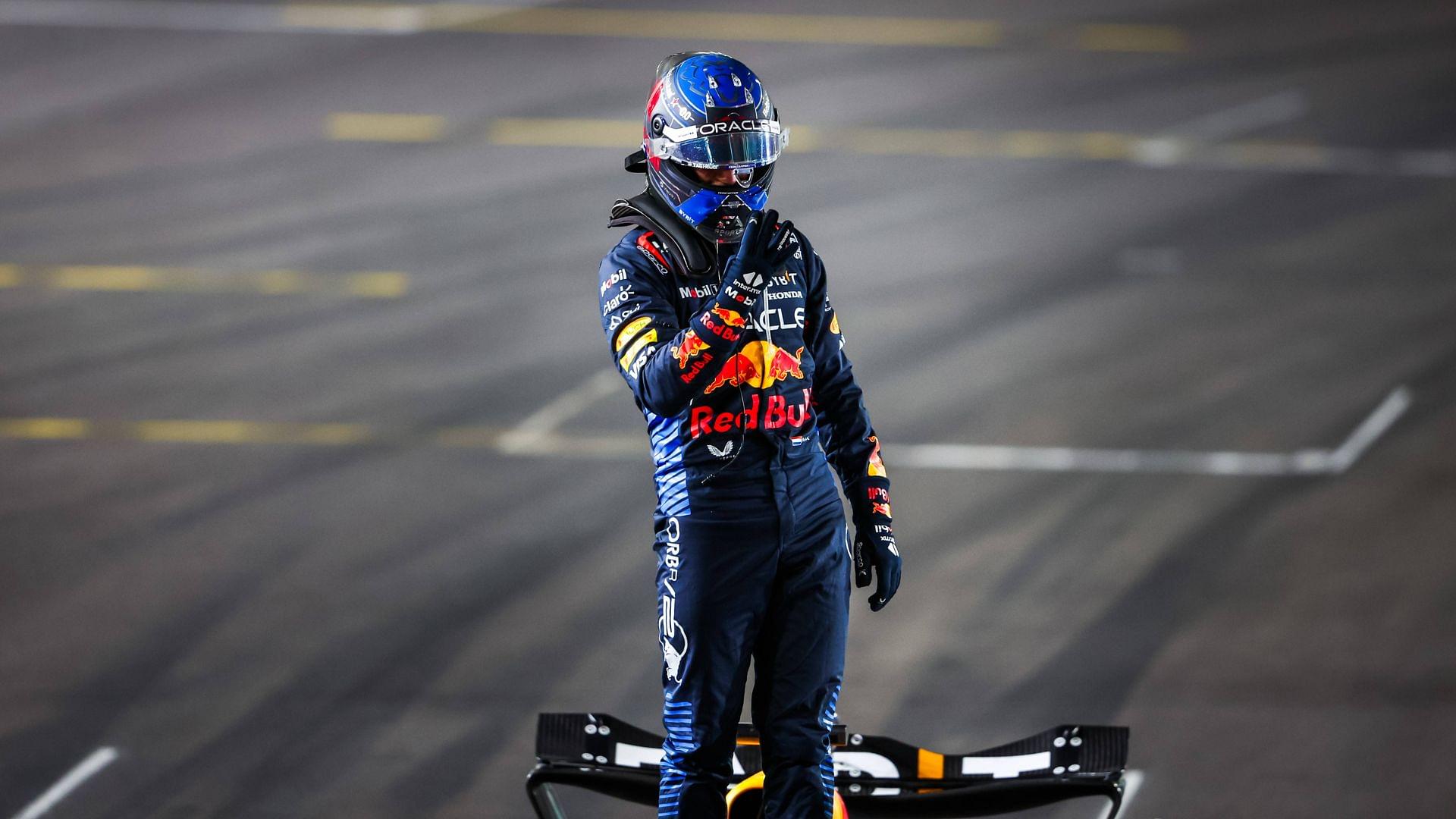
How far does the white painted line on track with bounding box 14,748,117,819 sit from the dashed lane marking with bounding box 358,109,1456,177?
26.8ft

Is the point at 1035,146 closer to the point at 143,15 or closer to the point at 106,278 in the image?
the point at 106,278

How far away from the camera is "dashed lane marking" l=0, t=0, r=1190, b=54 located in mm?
14938

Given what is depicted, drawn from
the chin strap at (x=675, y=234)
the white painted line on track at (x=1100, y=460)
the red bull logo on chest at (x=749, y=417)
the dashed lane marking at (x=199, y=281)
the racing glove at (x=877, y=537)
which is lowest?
the racing glove at (x=877, y=537)

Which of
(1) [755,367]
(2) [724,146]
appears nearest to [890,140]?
(2) [724,146]

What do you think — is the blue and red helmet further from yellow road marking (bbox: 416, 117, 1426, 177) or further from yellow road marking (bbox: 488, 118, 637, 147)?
yellow road marking (bbox: 488, 118, 637, 147)

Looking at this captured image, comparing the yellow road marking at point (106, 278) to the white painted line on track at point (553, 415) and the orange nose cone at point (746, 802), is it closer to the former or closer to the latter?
the white painted line on track at point (553, 415)

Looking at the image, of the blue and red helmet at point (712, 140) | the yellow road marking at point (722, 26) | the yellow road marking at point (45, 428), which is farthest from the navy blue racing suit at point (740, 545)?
the yellow road marking at point (722, 26)

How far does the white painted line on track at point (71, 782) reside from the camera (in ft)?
18.1

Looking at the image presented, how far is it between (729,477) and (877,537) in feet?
1.88

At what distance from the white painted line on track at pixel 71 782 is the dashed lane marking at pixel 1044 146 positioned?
816 cm

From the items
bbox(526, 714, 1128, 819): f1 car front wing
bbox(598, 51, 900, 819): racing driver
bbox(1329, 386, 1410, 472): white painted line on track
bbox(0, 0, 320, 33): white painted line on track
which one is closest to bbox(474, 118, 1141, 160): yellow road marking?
bbox(0, 0, 320, 33): white painted line on track

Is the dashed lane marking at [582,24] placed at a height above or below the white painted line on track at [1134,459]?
above

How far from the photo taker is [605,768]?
16.3 feet

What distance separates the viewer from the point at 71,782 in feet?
18.8
